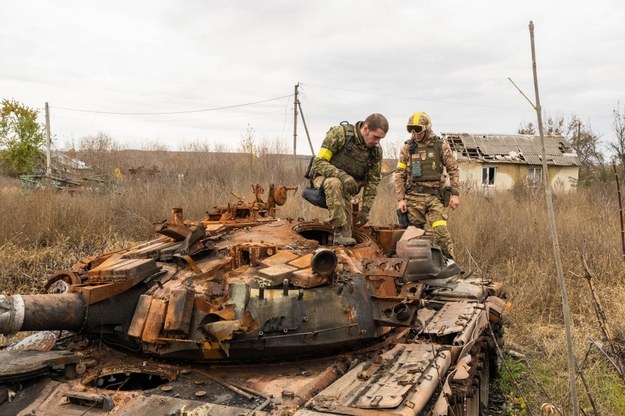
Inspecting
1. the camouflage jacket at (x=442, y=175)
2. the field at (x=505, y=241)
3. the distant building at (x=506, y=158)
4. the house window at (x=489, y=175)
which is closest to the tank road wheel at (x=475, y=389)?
the field at (x=505, y=241)

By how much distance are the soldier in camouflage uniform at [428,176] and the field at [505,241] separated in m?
0.67

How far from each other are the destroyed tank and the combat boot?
0.63m

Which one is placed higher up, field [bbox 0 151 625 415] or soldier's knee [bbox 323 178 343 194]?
soldier's knee [bbox 323 178 343 194]

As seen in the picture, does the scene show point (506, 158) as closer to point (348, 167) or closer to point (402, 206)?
point (402, 206)

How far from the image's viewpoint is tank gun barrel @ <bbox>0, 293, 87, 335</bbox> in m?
3.92

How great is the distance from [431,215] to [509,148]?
23468 mm

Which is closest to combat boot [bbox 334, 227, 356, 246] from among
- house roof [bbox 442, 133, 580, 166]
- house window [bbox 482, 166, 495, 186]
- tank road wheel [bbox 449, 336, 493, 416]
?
tank road wheel [bbox 449, 336, 493, 416]

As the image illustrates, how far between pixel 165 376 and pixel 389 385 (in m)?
1.53

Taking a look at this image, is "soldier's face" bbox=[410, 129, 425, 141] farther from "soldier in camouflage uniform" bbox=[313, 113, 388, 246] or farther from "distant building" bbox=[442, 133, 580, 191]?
"distant building" bbox=[442, 133, 580, 191]

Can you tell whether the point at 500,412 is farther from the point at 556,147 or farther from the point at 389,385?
the point at 556,147

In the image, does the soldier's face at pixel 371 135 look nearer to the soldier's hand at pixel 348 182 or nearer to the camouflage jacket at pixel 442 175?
the soldier's hand at pixel 348 182

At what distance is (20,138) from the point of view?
3331 centimetres

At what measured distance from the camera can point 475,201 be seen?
1484cm

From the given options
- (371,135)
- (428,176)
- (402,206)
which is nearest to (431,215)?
(402,206)
